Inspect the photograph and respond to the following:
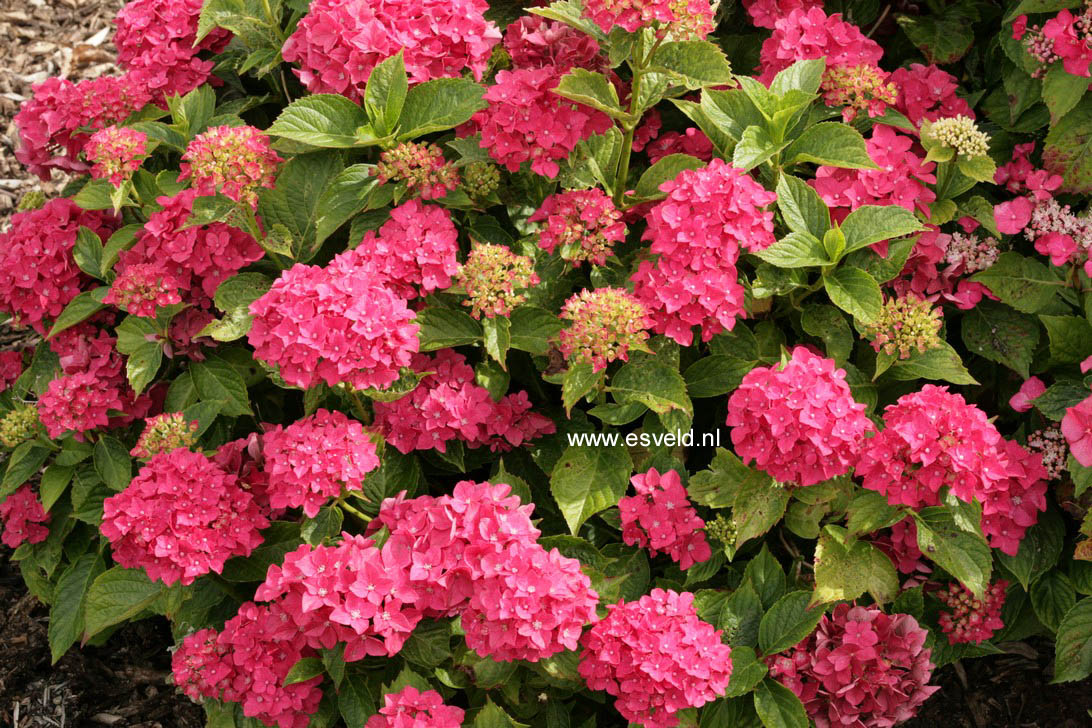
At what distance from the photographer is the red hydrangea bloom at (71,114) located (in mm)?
4047

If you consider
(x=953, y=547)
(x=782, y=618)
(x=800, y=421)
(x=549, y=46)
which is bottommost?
(x=782, y=618)

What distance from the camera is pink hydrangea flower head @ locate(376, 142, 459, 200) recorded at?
129 inches

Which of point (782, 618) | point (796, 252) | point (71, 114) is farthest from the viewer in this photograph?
point (71, 114)

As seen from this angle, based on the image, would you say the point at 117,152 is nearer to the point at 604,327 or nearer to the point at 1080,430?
the point at 604,327

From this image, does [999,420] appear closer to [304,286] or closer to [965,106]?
[965,106]

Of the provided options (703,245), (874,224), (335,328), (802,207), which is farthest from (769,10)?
(335,328)

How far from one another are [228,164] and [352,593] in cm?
137

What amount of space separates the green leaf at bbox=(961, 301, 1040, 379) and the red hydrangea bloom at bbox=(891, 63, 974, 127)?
0.71 meters

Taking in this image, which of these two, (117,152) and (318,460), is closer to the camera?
(318,460)

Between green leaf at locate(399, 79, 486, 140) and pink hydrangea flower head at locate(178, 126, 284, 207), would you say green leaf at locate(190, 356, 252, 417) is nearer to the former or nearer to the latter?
pink hydrangea flower head at locate(178, 126, 284, 207)

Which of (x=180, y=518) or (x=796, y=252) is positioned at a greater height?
(x=796, y=252)

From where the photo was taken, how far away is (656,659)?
109 inches

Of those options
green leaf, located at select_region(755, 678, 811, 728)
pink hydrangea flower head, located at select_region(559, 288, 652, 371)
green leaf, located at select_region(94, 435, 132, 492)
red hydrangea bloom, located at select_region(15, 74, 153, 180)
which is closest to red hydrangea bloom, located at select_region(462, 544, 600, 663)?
pink hydrangea flower head, located at select_region(559, 288, 652, 371)

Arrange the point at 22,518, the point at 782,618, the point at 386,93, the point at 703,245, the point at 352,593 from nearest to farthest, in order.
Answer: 1. the point at 352,593
2. the point at 703,245
3. the point at 782,618
4. the point at 386,93
5. the point at 22,518
